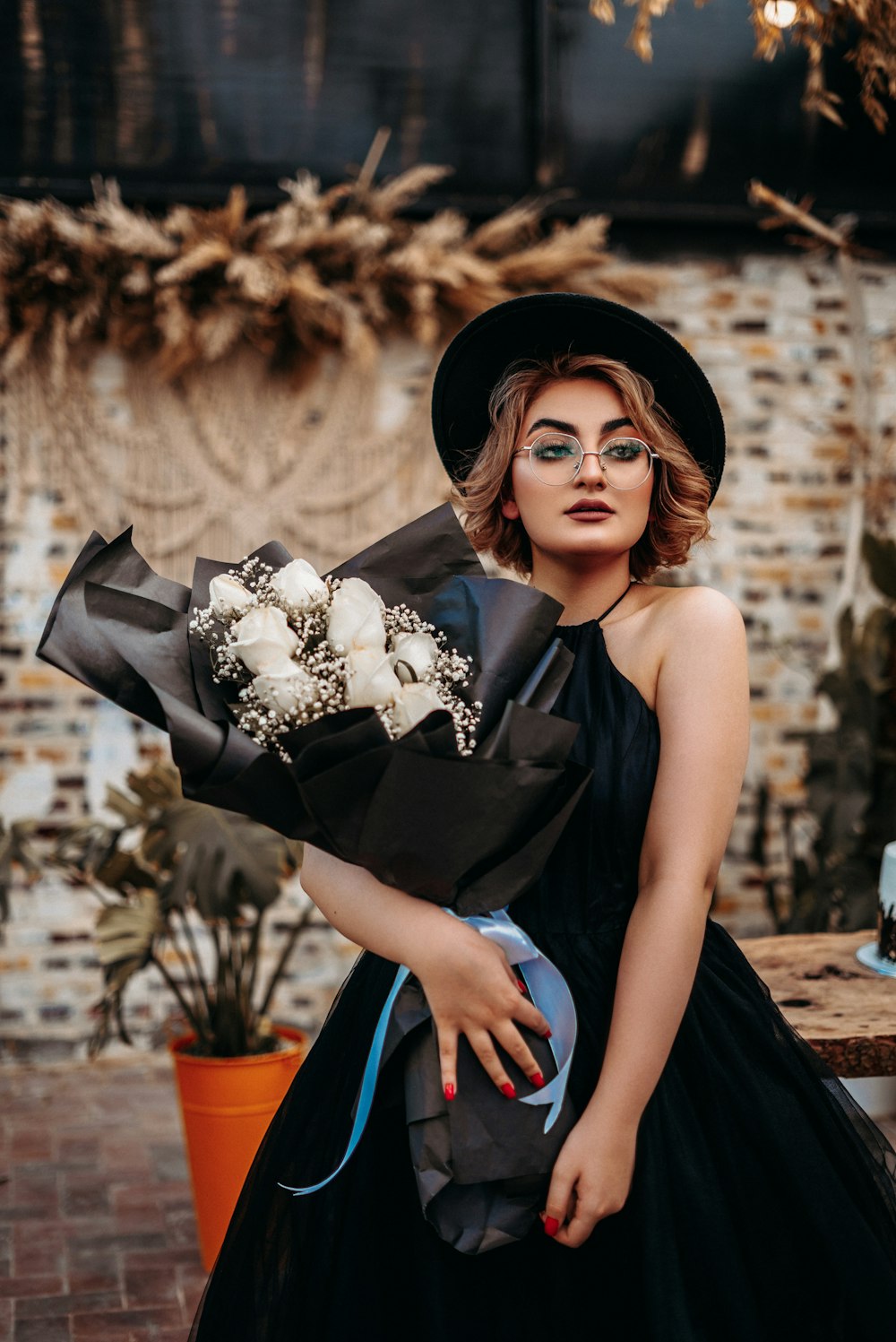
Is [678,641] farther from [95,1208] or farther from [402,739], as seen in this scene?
[95,1208]

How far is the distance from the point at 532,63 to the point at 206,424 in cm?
172

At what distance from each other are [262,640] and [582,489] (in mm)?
524

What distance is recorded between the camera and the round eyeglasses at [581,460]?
5.67 ft

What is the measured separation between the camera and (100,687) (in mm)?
1488

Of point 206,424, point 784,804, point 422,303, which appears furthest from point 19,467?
point 784,804

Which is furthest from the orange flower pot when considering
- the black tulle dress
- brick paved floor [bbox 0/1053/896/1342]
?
the black tulle dress

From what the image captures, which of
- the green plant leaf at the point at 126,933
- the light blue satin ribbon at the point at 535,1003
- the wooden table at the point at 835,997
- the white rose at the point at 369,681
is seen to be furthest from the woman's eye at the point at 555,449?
the green plant leaf at the point at 126,933

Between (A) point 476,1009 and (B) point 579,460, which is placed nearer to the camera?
(A) point 476,1009

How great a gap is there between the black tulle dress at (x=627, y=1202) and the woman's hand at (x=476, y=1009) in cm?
13

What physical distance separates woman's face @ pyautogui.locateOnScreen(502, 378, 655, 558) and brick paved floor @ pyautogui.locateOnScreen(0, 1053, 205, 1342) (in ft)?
7.03

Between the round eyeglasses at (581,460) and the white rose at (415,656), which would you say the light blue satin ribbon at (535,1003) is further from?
the round eyeglasses at (581,460)

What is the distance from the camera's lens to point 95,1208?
353 centimetres

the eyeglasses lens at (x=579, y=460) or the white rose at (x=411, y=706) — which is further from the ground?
the eyeglasses lens at (x=579, y=460)

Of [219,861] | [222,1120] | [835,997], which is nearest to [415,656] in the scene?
[835,997]
